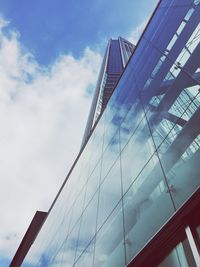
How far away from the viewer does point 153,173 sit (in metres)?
5.79

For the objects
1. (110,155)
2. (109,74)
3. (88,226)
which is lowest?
(88,226)

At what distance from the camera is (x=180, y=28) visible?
29.1ft

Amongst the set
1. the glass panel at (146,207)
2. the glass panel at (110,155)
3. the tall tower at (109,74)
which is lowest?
the glass panel at (146,207)

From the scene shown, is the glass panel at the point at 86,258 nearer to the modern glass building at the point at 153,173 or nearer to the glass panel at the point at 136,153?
the modern glass building at the point at 153,173

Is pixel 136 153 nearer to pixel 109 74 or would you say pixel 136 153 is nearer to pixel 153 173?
pixel 153 173

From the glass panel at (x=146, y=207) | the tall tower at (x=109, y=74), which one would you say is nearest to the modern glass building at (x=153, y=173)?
the glass panel at (x=146, y=207)

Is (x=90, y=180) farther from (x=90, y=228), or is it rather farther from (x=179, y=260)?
(x=179, y=260)

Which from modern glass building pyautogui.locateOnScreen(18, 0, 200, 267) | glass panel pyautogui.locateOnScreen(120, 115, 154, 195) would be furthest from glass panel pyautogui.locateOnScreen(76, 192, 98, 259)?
glass panel pyautogui.locateOnScreen(120, 115, 154, 195)

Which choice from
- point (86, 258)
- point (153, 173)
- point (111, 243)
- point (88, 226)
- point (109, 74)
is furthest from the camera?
point (109, 74)

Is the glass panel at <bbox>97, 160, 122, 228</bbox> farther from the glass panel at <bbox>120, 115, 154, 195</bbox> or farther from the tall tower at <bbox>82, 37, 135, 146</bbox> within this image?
the tall tower at <bbox>82, 37, 135, 146</bbox>

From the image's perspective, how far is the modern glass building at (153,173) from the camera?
4.38 m

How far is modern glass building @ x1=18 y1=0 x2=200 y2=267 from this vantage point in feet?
14.4

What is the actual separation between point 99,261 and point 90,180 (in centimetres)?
483

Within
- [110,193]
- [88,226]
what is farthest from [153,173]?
[88,226]
